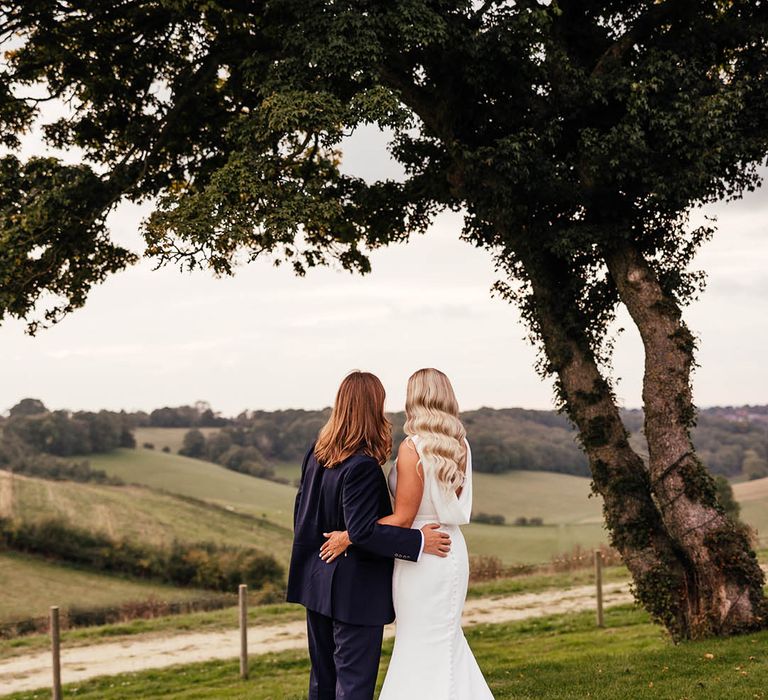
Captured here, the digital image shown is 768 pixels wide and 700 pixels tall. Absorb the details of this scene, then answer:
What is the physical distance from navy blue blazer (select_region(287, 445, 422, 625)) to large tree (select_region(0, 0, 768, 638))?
20.8 ft

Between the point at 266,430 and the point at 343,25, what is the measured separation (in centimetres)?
7016

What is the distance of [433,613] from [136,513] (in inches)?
1826

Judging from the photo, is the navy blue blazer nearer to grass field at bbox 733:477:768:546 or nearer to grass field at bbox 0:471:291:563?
grass field at bbox 733:477:768:546

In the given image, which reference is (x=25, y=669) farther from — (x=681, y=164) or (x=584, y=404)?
(x=681, y=164)

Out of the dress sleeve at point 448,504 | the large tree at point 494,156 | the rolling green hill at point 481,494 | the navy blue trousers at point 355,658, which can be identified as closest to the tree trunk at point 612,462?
the large tree at point 494,156

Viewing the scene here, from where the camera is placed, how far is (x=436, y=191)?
1541cm

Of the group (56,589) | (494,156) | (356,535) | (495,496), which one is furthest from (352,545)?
(495,496)

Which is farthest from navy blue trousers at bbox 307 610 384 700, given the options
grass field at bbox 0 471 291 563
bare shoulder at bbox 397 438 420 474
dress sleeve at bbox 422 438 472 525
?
grass field at bbox 0 471 291 563

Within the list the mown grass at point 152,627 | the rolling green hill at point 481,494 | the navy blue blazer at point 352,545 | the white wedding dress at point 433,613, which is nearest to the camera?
the navy blue blazer at point 352,545

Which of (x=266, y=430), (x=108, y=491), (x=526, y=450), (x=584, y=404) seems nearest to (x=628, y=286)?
(x=584, y=404)

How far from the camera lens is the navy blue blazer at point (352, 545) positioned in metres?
5.51

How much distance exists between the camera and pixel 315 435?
2699 inches

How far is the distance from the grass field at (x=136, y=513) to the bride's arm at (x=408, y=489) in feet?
131

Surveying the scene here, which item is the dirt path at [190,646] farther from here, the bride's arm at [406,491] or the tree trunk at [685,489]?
the bride's arm at [406,491]
